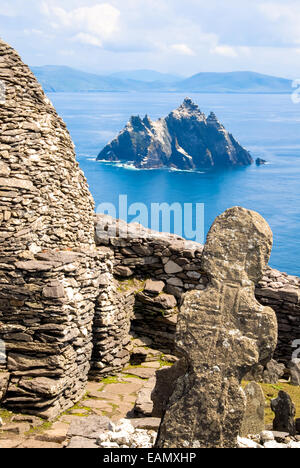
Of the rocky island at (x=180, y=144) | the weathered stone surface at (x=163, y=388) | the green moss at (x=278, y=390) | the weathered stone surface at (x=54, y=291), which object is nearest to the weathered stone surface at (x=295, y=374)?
the green moss at (x=278, y=390)

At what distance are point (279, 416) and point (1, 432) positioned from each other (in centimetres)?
493

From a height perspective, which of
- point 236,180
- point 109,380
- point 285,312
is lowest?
point 109,380

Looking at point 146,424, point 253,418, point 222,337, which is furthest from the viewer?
point 253,418

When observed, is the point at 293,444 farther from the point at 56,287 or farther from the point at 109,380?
the point at 109,380

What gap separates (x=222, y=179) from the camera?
11188 cm

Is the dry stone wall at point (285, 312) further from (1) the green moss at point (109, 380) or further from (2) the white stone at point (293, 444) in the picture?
(2) the white stone at point (293, 444)

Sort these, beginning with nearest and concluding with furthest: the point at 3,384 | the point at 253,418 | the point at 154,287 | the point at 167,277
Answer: the point at 253,418 < the point at 3,384 < the point at 154,287 < the point at 167,277

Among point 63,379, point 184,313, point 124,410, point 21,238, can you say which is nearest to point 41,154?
point 21,238

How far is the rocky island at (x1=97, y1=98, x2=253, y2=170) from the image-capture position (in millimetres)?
120688

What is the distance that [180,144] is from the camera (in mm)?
125875

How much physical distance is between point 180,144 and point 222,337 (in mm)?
120900

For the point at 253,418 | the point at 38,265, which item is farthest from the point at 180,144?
the point at 253,418

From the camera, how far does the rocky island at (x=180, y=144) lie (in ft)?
396

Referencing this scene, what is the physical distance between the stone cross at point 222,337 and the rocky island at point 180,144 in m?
113
